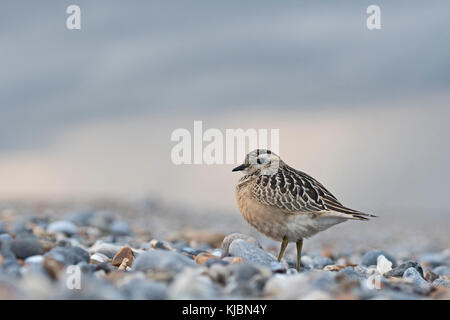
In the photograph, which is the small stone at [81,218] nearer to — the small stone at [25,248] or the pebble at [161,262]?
the small stone at [25,248]

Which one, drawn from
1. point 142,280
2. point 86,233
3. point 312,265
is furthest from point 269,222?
point 86,233

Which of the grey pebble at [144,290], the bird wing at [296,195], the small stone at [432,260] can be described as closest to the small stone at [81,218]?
the bird wing at [296,195]

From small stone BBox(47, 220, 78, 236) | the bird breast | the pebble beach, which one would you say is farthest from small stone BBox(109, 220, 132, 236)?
the bird breast

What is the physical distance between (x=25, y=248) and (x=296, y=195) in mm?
3973

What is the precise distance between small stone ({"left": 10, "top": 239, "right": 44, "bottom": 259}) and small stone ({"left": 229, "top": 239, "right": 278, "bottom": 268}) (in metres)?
2.70

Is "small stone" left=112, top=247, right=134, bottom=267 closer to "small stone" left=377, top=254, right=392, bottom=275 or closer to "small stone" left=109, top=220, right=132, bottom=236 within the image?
"small stone" left=377, top=254, right=392, bottom=275

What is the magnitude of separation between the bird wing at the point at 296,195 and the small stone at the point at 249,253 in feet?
2.52

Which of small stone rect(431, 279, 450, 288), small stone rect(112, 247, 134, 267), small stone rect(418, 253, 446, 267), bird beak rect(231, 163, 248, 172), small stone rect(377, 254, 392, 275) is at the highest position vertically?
bird beak rect(231, 163, 248, 172)

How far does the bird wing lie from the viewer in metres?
9.08

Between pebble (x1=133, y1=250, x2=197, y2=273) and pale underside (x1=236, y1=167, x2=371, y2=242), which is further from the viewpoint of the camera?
pale underside (x1=236, y1=167, x2=371, y2=242)

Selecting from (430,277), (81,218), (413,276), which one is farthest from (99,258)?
(81,218)

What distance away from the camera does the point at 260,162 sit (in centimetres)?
1017

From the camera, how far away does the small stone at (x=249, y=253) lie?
8.52m

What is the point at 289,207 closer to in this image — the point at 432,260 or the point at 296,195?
the point at 296,195
